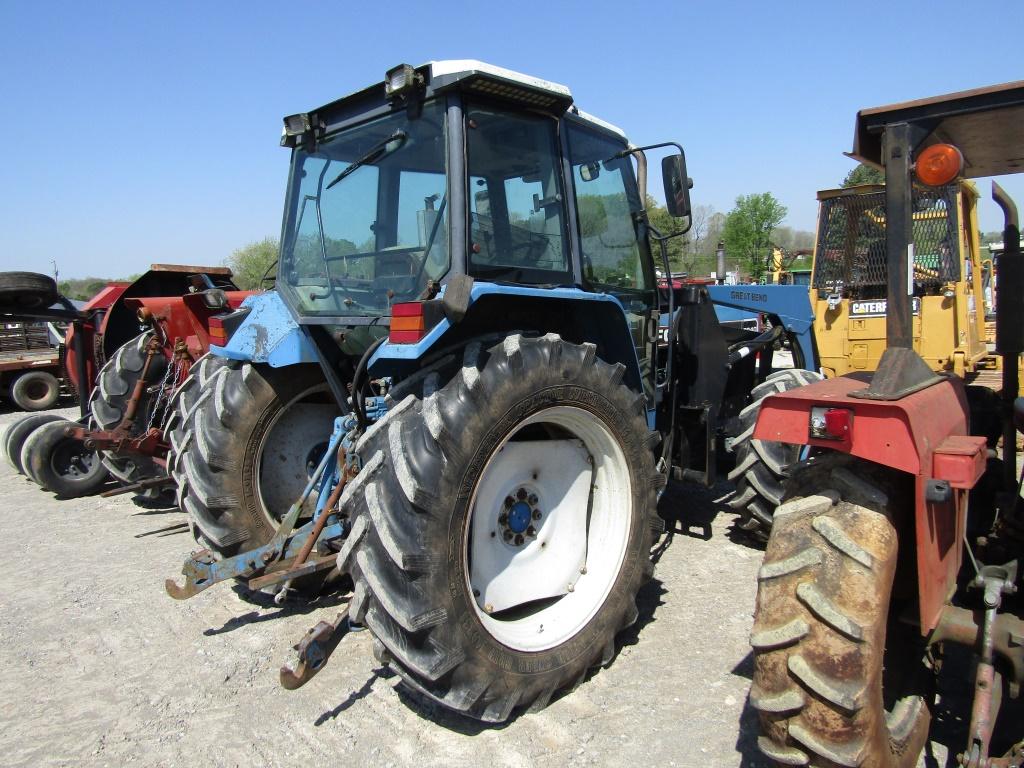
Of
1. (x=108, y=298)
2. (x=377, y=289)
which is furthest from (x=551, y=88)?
(x=108, y=298)

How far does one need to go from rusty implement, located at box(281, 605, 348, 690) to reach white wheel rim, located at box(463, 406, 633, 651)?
58 centimetres

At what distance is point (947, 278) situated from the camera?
794 cm

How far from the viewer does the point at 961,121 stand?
82.9 inches

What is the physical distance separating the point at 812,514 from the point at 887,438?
0.28m

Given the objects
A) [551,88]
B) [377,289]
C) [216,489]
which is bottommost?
[216,489]

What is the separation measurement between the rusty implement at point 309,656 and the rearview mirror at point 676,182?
2.74 meters

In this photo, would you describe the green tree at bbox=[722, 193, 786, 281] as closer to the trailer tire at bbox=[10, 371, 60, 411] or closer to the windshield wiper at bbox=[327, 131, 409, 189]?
the trailer tire at bbox=[10, 371, 60, 411]

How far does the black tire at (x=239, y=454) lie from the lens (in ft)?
11.7

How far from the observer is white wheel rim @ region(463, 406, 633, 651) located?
2.96m

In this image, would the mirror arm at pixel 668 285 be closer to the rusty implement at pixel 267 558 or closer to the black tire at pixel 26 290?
the rusty implement at pixel 267 558

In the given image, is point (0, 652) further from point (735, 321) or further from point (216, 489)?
point (735, 321)

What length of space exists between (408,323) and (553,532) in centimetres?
123

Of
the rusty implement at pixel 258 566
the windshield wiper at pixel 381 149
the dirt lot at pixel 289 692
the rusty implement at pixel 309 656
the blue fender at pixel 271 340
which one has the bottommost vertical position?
the dirt lot at pixel 289 692

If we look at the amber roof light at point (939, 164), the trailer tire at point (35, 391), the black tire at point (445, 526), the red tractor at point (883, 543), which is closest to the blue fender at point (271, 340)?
the black tire at point (445, 526)
